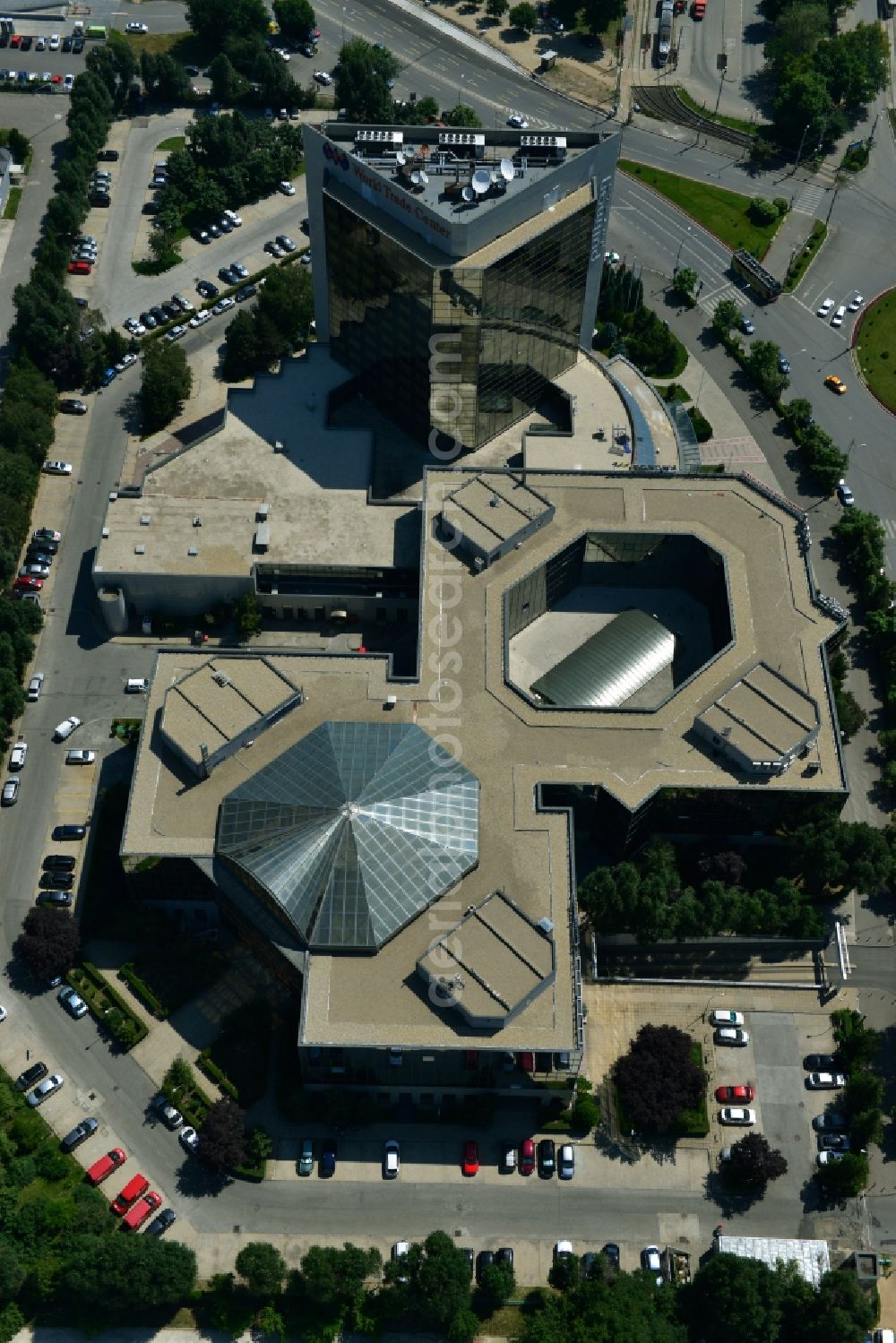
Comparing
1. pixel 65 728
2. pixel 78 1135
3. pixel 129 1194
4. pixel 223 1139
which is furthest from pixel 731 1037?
pixel 65 728

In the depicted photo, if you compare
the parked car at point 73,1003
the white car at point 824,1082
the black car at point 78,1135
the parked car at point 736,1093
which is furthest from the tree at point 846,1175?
the parked car at point 73,1003

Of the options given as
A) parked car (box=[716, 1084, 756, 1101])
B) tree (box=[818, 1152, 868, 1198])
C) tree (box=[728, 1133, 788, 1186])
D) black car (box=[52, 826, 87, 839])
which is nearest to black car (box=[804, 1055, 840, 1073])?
parked car (box=[716, 1084, 756, 1101])

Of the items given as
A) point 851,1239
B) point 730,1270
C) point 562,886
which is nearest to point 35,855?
point 562,886

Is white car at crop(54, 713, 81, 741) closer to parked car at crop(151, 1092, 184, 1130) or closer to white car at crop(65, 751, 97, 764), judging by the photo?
white car at crop(65, 751, 97, 764)

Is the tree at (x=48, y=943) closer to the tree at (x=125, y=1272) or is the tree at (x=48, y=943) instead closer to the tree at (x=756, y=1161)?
the tree at (x=125, y=1272)

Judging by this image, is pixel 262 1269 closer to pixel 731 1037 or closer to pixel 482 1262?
pixel 482 1262

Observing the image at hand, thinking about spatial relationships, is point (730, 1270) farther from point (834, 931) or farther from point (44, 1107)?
point (44, 1107)
